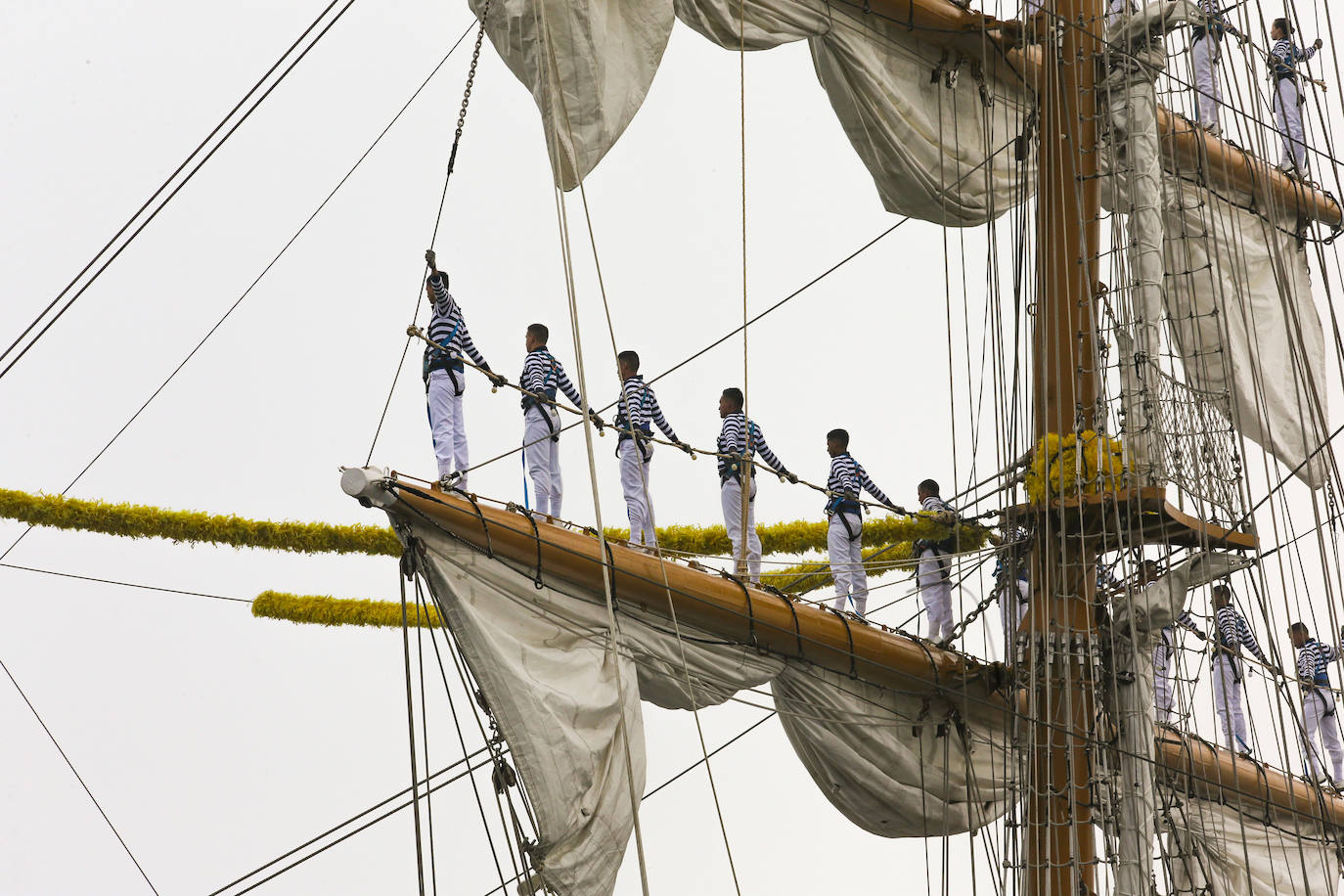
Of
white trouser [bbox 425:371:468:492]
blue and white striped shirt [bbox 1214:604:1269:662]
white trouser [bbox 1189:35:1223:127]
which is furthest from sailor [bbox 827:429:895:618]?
white trouser [bbox 1189:35:1223:127]

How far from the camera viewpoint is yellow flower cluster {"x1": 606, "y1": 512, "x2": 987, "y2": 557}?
36.0 ft

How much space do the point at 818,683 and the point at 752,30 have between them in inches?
134

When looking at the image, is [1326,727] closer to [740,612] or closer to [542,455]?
[740,612]

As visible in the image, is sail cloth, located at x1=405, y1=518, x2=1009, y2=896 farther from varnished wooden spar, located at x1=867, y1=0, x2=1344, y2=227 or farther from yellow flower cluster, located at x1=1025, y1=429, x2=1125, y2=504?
varnished wooden spar, located at x1=867, y1=0, x2=1344, y2=227

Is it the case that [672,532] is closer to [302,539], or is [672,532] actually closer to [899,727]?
[302,539]

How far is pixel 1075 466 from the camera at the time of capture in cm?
763

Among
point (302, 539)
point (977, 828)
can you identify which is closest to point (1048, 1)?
point (977, 828)

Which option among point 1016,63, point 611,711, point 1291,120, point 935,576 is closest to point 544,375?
point 611,711

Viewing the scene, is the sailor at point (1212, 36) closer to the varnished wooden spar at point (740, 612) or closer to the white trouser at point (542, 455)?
the varnished wooden spar at point (740, 612)

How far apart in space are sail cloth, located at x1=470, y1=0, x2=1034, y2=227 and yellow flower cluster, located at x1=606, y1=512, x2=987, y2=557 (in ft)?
6.93

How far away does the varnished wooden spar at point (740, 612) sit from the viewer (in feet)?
23.3

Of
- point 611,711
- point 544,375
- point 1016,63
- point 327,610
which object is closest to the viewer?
point 611,711

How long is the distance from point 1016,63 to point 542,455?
371 centimetres

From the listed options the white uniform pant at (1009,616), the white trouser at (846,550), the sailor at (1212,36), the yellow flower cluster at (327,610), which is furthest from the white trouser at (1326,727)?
the yellow flower cluster at (327,610)
